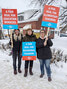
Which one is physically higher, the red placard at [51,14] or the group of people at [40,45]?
the red placard at [51,14]

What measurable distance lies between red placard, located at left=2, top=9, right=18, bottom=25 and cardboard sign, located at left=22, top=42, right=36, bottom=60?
43.3 inches

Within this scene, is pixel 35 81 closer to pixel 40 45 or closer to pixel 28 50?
pixel 28 50

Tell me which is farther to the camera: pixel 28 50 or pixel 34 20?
pixel 34 20

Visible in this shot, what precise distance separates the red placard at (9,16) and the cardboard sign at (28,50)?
3.61 ft

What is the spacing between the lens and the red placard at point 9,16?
4023mm

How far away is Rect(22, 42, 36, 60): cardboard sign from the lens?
3812mm

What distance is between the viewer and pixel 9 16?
4.07 meters

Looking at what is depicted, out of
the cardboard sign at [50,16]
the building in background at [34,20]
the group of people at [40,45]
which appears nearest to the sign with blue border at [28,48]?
the group of people at [40,45]

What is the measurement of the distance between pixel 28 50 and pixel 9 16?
1.62m

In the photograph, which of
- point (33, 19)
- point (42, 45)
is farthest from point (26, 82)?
point (33, 19)

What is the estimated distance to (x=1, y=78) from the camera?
3988 mm

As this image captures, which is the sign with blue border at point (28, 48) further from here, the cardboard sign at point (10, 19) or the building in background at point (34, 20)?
the building in background at point (34, 20)

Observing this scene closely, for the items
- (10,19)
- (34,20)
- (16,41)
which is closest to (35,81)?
(16,41)

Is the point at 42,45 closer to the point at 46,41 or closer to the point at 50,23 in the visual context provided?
the point at 46,41
